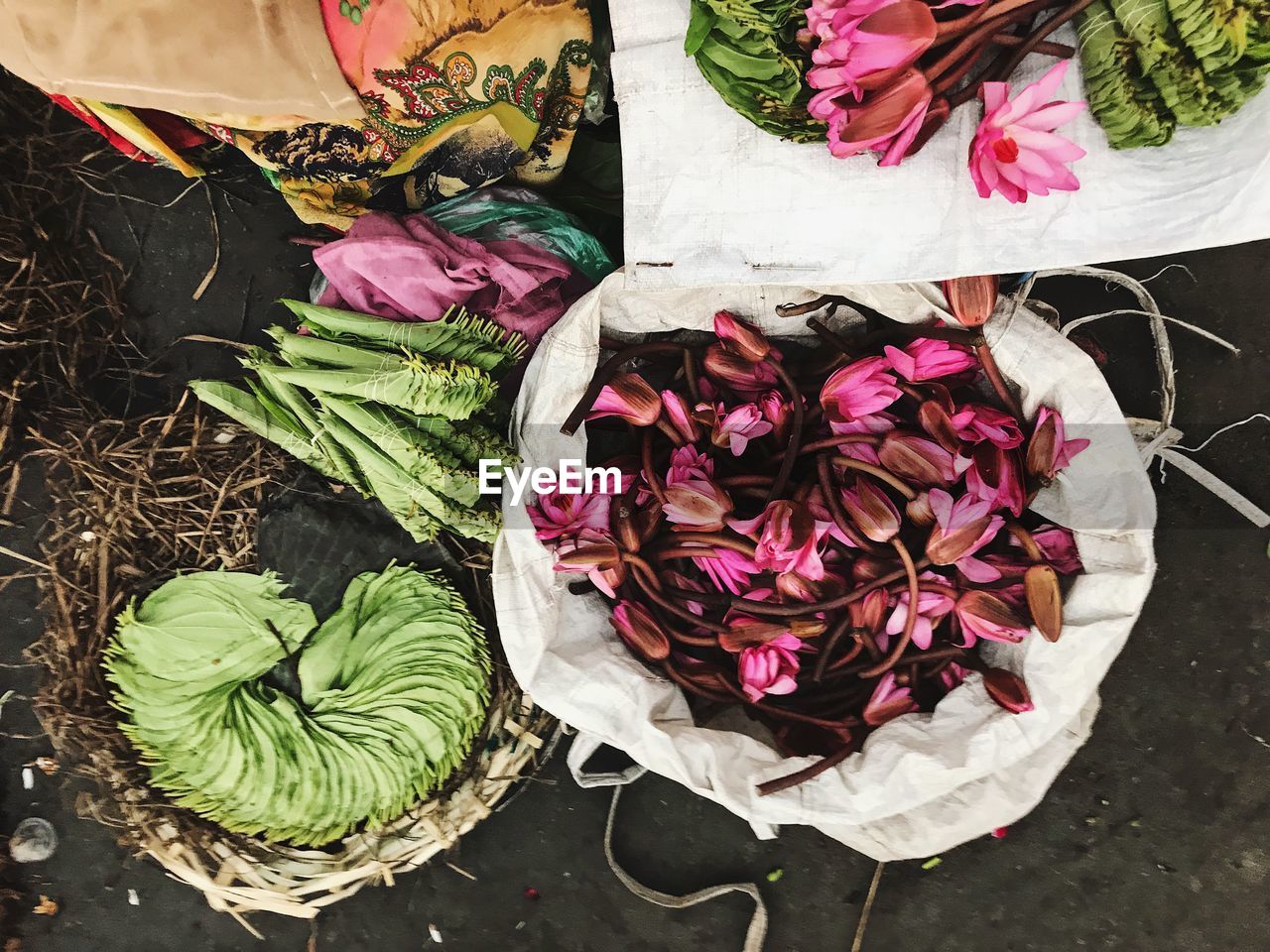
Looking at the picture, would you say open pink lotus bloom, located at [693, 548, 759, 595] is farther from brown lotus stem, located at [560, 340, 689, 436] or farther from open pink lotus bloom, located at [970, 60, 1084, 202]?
open pink lotus bloom, located at [970, 60, 1084, 202]

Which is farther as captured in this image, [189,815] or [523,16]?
[189,815]

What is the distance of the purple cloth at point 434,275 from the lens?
0.80m

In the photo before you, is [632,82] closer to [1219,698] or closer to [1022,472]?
[1022,472]

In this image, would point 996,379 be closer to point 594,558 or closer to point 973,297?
point 973,297

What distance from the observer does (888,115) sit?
564mm

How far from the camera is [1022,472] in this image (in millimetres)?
765

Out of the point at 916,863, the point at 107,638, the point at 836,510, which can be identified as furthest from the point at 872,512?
the point at 107,638

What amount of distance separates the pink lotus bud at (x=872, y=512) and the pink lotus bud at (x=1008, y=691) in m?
0.20

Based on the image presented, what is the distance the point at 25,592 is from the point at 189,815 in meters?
0.44

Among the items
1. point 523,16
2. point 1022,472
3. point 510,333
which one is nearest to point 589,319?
point 510,333

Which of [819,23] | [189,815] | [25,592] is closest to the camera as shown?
[819,23]

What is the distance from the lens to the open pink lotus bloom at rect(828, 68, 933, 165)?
1.84 ft

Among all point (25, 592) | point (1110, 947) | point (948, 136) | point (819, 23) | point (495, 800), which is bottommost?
point (1110, 947)

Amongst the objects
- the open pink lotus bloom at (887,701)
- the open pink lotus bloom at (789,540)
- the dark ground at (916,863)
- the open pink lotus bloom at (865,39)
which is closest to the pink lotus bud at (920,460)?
the open pink lotus bloom at (789,540)
